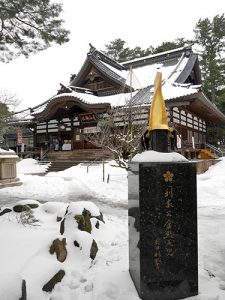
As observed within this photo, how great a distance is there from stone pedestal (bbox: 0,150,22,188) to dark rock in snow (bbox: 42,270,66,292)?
327 inches

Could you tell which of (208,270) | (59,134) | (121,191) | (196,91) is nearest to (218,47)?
(196,91)

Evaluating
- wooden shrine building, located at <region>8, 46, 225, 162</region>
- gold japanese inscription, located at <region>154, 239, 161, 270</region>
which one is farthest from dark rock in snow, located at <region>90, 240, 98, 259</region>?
wooden shrine building, located at <region>8, 46, 225, 162</region>

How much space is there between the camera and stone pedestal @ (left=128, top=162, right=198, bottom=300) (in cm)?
332

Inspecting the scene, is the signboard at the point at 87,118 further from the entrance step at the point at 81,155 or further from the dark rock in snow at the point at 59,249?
the dark rock in snow at the point at 59,249

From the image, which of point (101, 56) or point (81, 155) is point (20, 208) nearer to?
point (81, 155)

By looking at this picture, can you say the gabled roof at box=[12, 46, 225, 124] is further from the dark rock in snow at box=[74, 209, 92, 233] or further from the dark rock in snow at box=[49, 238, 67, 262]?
the dark rock in snow at box=[49, 238, 67, 262]

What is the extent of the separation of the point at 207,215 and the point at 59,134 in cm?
2021

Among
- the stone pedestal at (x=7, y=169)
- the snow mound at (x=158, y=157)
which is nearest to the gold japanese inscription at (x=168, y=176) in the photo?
the snow mound at (x=158, y=157)

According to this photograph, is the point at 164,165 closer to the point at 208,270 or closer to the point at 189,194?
the point at 189,194

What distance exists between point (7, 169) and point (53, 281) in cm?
886

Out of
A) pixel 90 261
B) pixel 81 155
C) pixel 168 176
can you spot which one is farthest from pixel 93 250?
pixel 81 155

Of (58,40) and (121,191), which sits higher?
(58,40)

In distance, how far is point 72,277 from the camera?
389 centimetres

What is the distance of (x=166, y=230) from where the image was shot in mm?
3389
